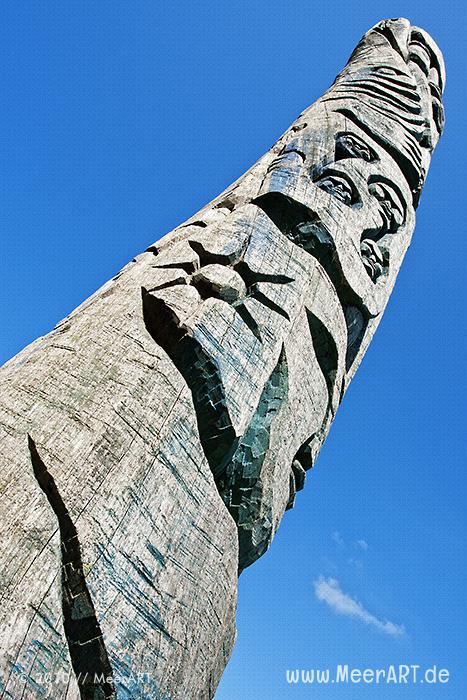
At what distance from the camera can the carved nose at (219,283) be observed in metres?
3.68

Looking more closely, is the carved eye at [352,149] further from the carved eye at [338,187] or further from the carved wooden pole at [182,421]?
the carved eye at [338,187]

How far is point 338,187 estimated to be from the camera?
4855 mm

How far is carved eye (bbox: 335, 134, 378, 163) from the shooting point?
5.26 m

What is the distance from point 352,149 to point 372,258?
91 centimetres

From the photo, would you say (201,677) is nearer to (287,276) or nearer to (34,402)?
(34,402)

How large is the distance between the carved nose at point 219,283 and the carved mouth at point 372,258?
4.47ft

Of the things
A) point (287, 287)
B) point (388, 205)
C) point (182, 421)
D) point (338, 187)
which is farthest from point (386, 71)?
point (182, 421)

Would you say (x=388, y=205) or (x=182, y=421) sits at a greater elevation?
(x=388, y=205)

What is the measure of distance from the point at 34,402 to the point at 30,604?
83cm

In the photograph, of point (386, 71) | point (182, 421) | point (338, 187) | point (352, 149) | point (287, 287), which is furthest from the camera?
point (386, 71)

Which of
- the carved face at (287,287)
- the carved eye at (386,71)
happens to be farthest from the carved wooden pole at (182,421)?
the carved eye at (386,71)

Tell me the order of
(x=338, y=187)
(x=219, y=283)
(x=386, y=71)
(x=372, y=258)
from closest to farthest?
(x=219, y=283), (x=338, y=187), (x=372, y=258), (x=386, y=71)

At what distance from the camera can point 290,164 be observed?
495cm

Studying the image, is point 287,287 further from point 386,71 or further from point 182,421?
point 386,71
